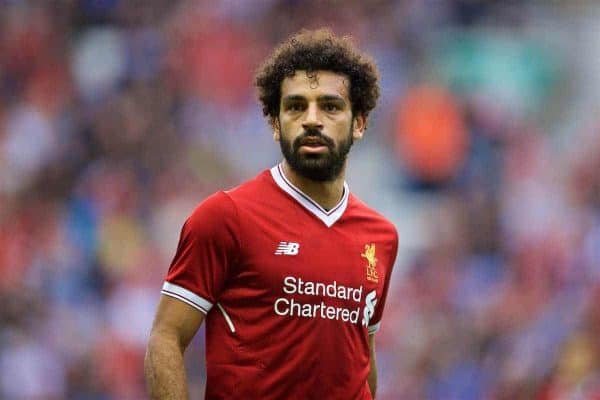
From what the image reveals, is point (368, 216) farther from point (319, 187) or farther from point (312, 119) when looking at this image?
point (312, 119)

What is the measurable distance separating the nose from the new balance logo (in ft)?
1.16

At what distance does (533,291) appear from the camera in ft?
27.5

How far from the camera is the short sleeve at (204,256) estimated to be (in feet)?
12.3

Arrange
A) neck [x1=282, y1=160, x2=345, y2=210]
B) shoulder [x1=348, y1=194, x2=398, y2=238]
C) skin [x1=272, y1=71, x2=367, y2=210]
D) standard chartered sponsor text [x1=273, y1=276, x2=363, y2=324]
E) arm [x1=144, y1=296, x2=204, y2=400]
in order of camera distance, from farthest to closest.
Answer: shoulder [x1=348, y1=194, x2=398, y2=238]
neck [x1=282, y1=160, x2=345, y2=210]
skin [x1=272, y1=71, x2=367, y2=210]
standard chartered sponsor text [x1=273, y1=276, x2=363, y2=324]
arm [x1=144, y1=296, x2=204, y2=400]

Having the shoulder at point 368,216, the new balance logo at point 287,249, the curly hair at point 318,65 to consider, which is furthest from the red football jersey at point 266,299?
the curly hair at point 318,65

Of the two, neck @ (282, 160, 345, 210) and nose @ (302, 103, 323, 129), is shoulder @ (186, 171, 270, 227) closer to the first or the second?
neck @ (282, 160, 345, 210)

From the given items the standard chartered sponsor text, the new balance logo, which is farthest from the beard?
the standard chartered sponsor text

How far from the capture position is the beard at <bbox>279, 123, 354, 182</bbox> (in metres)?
3.90

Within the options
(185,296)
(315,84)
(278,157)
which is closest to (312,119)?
(315,84)

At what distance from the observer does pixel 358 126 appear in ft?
13.6

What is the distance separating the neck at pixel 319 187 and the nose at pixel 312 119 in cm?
18

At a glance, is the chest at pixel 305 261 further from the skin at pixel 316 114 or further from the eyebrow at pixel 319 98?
the eyebrow at pixel 319 98

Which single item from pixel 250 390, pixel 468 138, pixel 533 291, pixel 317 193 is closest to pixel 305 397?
pixel 250 390

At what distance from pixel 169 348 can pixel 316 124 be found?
2.61 ft
